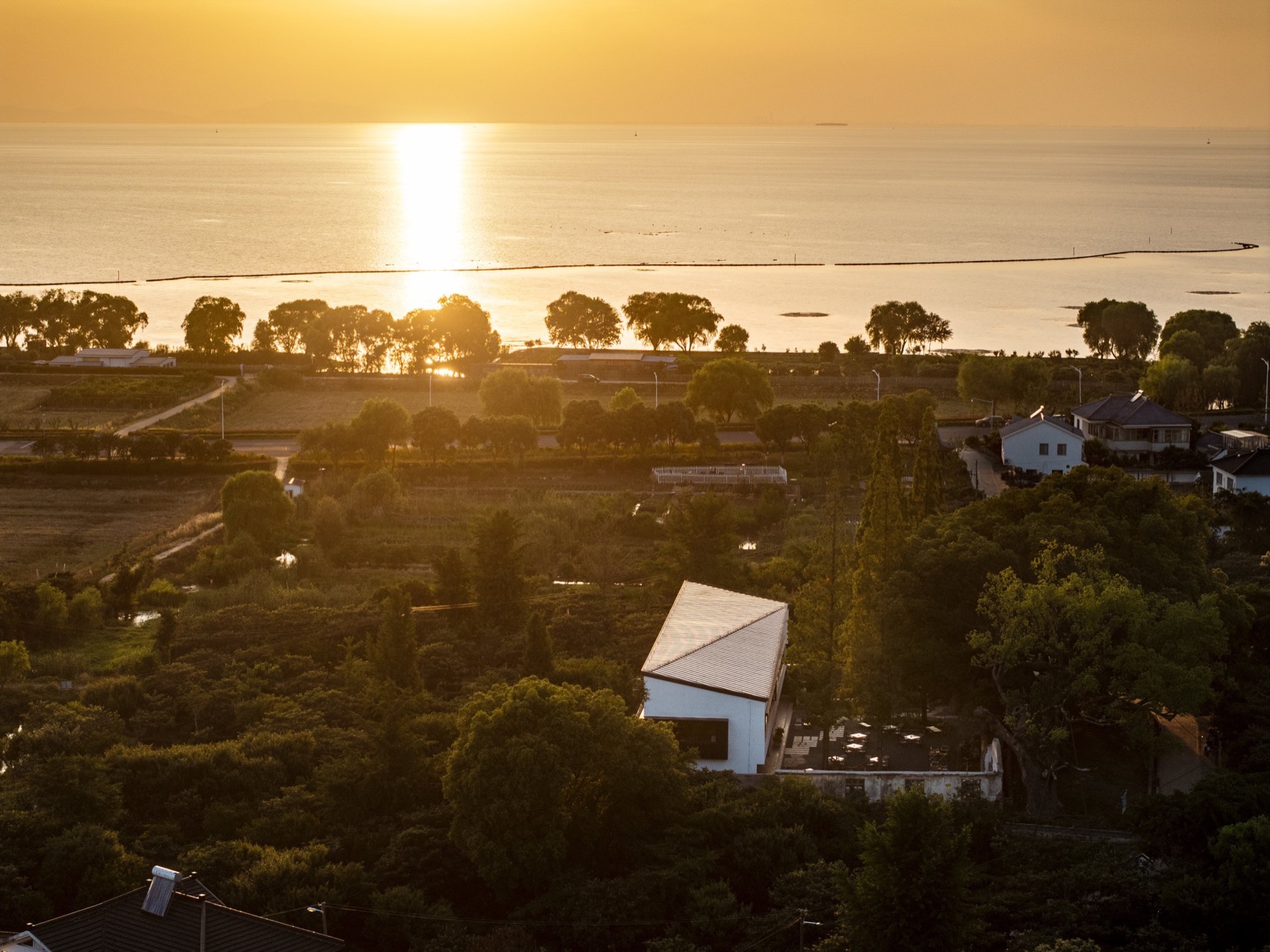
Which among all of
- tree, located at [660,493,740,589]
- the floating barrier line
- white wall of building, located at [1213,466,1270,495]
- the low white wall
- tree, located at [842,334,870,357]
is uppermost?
the floating barrier line

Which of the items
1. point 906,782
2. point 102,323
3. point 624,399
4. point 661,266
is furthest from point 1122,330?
point 661,266

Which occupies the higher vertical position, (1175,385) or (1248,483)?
(1175,385)

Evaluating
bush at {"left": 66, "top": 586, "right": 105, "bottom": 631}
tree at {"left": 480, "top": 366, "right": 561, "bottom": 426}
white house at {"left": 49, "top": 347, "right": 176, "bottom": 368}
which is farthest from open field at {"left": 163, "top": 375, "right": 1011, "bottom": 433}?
bush at {"left": 66, "top": 586, "right": 105, "bottom": 631}

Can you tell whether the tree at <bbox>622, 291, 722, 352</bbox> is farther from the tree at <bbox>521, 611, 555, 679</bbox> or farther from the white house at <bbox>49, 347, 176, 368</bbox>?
the tree at <bbox>521, 611, 555, 679</bbox>

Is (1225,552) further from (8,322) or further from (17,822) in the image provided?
(8,322)

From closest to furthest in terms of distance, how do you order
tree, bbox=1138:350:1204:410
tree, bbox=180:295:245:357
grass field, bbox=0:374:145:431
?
grass field, bbox=0:374:145:431
tree, bbox=1138:350:1204:410
tree, bbox=180:295:245:357

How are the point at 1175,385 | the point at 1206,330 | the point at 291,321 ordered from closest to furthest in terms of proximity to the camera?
the point at 1175,385, the point at 1206,330, the point at 291,321

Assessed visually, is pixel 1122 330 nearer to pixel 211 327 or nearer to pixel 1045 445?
pixel 1045 445
